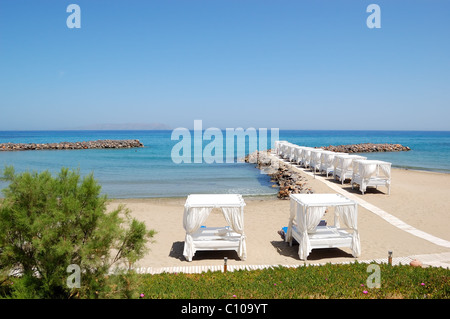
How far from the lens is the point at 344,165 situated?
1970 centimetres

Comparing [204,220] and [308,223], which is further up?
[204,220]

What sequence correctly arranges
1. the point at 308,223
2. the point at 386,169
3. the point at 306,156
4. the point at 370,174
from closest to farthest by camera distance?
the point at 308,223
the point at 370,174
the point at 386,169
the point at 306,156

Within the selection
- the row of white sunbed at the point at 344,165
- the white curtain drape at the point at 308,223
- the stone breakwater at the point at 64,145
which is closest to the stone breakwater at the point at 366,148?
the row of white sunbed at the point at 344,165

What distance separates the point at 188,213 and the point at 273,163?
24.8 metres

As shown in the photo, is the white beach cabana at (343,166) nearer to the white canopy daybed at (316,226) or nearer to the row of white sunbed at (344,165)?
the row of white sunbed at (344,165)

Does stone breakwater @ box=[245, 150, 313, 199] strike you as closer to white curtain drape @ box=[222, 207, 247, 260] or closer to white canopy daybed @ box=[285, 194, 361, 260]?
white canopy daybed @ box=[285, 194, 361, 260]

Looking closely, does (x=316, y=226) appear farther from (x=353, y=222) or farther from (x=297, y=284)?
(x=297, y=284)

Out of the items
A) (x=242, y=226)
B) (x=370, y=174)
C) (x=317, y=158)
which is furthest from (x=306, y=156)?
(x=242, y=226)

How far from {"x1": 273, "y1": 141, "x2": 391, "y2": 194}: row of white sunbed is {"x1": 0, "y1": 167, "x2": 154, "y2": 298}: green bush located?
1510cm

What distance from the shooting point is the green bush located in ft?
13.3

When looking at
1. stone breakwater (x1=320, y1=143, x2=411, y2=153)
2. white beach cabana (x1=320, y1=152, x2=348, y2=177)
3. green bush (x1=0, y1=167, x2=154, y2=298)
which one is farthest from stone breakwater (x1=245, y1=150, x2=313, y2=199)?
stone breakwater (x1=320, y1=143, x2=411, y2=153)

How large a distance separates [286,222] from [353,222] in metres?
3.86

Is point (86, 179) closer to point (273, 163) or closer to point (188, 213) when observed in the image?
point (188, 213)

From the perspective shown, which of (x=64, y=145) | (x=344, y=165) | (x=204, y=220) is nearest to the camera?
(x=204, y=220)
